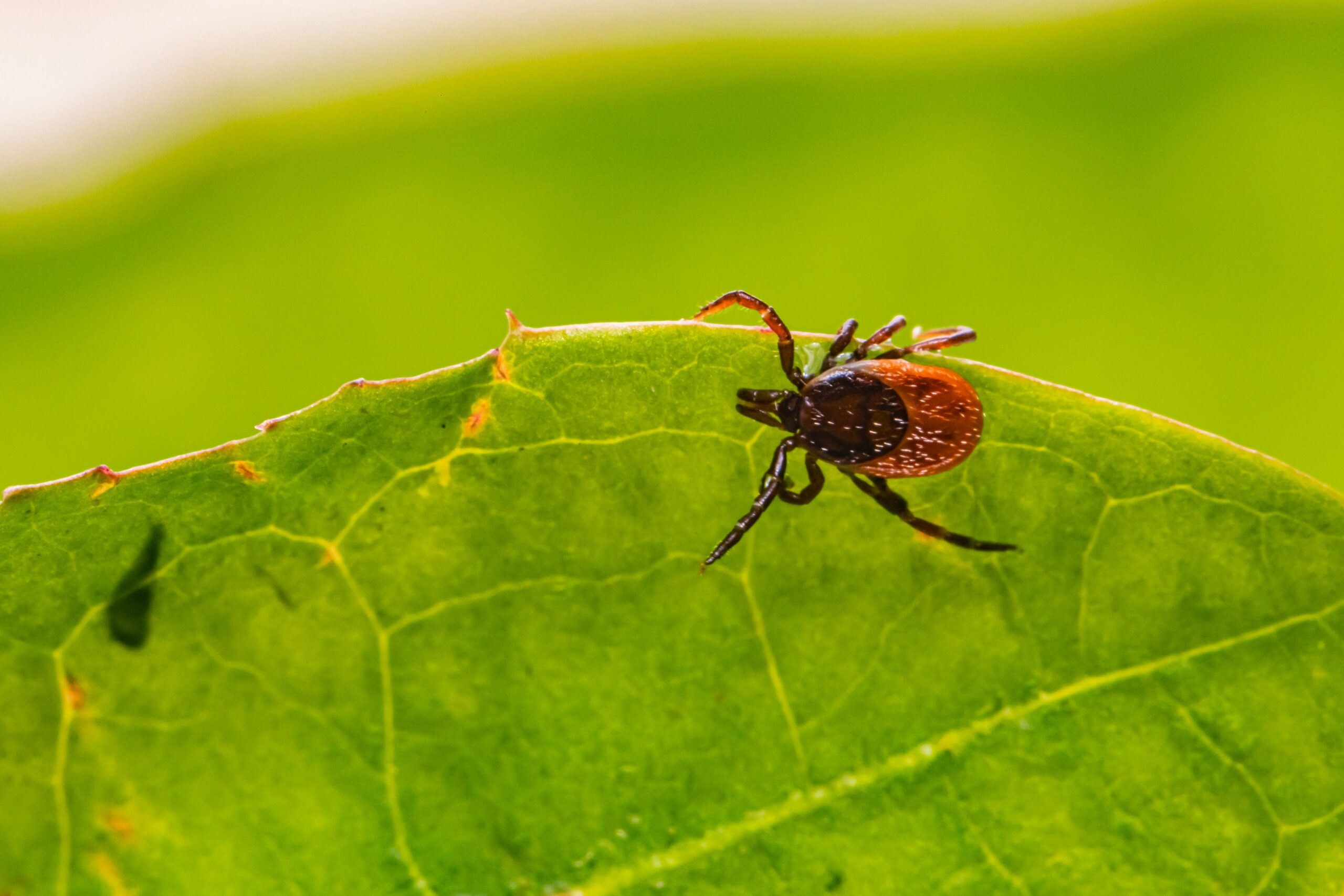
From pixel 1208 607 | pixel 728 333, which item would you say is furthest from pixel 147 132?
pixel 1208 607

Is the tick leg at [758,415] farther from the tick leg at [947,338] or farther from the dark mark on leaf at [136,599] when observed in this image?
the dark mark on leaf at [136,599]

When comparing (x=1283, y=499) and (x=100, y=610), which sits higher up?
(x=100, y=610)

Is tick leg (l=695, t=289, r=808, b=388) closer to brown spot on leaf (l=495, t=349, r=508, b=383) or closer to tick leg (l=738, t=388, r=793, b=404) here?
tick leg (l=738, t=388, r=793, b=404)

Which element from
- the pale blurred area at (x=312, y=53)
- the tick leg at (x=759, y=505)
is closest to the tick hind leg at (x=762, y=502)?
the tick leg at (x=759, y=505)

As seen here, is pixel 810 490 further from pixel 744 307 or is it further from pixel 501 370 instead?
pixel 744 307

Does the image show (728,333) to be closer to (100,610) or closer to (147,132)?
(100,610)

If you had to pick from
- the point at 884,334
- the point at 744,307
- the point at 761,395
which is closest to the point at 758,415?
the point at 761,395
